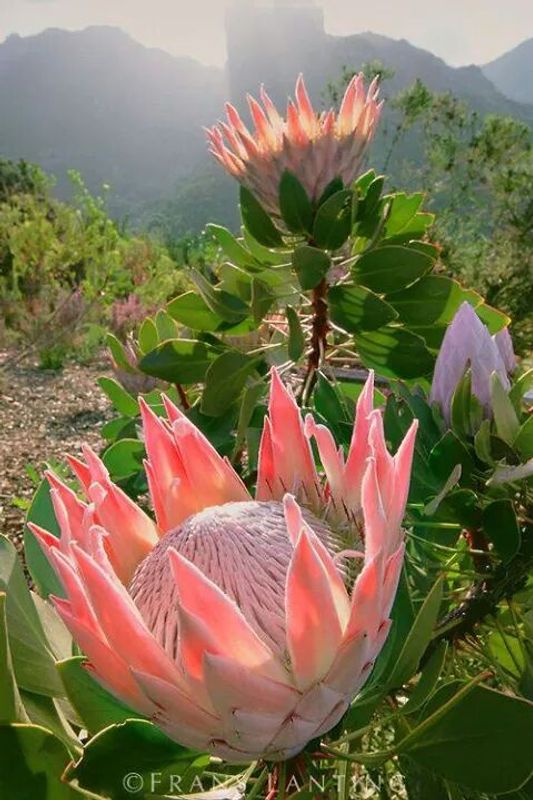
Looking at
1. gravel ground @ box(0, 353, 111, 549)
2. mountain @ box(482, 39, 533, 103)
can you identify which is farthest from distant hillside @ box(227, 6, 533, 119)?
gravel ground @ box(0, 353, 111, 549)

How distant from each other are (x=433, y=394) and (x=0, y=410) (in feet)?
19.1

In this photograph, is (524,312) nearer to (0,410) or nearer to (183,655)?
(0,410)

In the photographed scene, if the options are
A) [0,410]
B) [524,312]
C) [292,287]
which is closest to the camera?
[292,287]

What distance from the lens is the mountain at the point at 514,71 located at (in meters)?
113

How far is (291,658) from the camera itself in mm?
454

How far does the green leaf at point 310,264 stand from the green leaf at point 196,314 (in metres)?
0.17

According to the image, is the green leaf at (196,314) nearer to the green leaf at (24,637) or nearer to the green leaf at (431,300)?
the green leaf at (431,300)

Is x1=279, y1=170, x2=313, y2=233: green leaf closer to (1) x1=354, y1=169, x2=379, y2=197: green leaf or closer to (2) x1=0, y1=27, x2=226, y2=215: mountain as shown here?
(1) x1=354, y1=169, x2=379, y2=197: green leaf

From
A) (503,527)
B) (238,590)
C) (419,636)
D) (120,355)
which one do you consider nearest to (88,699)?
(238,590)

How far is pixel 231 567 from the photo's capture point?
53 cm

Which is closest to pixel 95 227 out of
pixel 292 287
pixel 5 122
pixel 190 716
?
pixel 292 287

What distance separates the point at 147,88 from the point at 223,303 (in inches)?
4996

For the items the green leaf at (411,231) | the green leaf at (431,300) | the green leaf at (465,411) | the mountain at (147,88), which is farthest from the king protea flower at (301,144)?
the mountain at (147,88)

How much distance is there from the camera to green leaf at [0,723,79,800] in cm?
42
